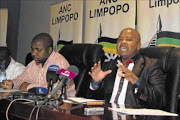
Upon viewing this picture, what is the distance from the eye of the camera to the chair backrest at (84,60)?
241 cm

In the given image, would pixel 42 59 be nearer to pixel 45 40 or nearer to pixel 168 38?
pixel 45 40

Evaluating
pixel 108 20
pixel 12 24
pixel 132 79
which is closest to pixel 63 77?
pixel 132 79

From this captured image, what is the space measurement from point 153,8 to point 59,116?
7.73 ft

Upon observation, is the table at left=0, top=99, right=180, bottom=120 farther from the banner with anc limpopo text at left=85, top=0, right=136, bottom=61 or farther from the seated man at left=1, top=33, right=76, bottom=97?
the banner with anc limpopo text at left=85, top=0, right=136, bottom=61

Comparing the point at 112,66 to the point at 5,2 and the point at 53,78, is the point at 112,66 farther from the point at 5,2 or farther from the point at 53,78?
the point at 5,2

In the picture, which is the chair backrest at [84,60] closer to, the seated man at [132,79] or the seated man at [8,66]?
the seated man at [132,79]

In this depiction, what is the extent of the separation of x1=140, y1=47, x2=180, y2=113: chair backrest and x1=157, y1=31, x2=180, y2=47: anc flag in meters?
0.86

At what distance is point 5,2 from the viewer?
18.6 ft

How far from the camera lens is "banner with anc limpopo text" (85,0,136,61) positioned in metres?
3.35

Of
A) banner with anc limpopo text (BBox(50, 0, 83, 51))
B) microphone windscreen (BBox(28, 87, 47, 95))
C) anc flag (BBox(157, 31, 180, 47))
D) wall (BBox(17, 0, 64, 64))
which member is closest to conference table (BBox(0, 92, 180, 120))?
microphone windscreen (BBox(28, 87, 47, 95))

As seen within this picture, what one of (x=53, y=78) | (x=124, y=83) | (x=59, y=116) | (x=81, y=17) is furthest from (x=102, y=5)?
(x=59, y=116)

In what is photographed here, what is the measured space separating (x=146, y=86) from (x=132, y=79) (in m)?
0.15

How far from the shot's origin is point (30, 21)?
18.4 ft

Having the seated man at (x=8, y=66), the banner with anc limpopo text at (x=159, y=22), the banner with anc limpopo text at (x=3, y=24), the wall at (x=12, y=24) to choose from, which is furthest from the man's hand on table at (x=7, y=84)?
the wall at (x=12, y=24)
